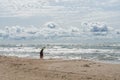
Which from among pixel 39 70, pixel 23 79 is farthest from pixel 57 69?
pixel 23 79

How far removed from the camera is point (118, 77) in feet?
62.4

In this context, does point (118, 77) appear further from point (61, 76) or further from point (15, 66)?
point (15, 66)

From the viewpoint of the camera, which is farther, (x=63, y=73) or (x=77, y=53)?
(x=77, y=53)

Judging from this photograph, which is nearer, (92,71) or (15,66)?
(92,71)

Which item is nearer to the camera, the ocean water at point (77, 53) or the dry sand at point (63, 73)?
the dry sand at point (63, 73)

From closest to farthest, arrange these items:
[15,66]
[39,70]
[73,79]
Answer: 1. [73,79]
2. [39,70]
3. [15,66]

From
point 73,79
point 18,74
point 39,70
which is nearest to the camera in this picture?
point 73,79

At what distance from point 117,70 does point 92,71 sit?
184 cm

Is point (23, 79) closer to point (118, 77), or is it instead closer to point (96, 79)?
point (96, 79)

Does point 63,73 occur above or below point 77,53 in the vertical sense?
below

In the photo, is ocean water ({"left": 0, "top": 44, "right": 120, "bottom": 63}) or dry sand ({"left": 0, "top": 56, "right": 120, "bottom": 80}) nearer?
dry sand ({"left": 0, "top": 56, "right": 120, "bottom": 80})

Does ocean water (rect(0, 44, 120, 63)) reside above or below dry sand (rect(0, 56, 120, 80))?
above

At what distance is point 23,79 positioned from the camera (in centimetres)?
1839

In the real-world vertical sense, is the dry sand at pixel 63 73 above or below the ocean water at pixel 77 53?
below
